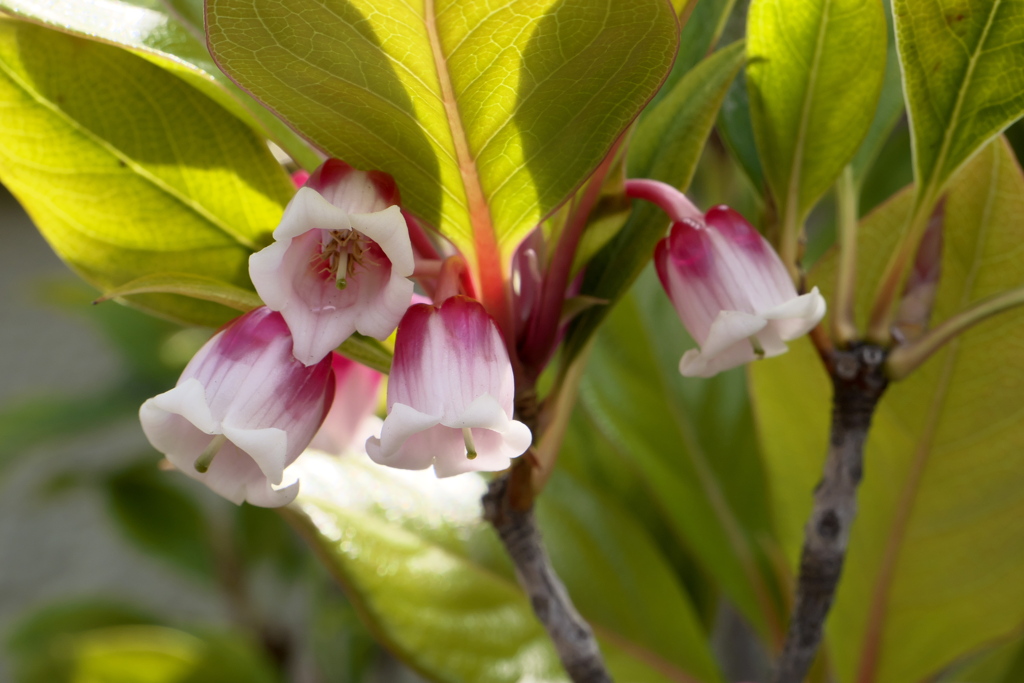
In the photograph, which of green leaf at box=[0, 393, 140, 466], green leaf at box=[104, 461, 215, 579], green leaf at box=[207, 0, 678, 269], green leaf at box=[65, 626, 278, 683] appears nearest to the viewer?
green leaf at box=[207, 0, 678, 269]

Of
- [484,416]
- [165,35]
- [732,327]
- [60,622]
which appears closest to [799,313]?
[732,327]

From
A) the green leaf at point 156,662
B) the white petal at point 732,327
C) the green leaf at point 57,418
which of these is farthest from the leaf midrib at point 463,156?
the green leaf at point 57,418

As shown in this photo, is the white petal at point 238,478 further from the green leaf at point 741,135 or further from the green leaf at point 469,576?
the green leaf at point 741,135

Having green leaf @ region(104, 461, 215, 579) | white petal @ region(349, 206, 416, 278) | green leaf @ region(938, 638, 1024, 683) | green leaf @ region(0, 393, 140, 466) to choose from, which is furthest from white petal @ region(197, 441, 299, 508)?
green leaf @ region(104, 461, 215, 579)

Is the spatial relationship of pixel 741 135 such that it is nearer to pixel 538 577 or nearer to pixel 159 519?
→ pixel 538 577

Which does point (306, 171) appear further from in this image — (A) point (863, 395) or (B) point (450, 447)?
(A) point (863, 395)

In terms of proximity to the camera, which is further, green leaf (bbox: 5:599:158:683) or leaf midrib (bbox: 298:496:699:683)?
green leaf (bbox: 5:599:158:683)

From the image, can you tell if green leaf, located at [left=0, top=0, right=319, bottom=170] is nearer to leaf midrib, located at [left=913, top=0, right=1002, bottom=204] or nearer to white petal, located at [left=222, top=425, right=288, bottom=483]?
white petal, located at [left=222, top=425, right=288, bottom=483]
